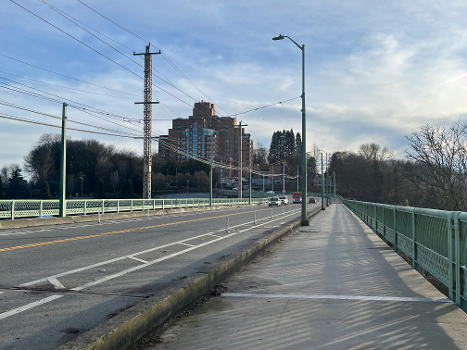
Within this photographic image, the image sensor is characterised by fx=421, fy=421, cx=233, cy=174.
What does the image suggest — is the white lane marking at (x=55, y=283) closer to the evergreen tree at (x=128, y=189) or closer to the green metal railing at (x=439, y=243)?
the green metal railing at (x=439, y=243)

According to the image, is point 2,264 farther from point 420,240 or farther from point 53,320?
point 420,240

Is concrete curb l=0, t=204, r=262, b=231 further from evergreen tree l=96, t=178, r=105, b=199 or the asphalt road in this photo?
evergreen tree l=96, t=178, r=105, b=199

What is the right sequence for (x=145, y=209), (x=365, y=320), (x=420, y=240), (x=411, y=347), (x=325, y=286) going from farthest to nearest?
(x=145, y=209)
(x=420, y=240)
(x=325, y=286)
(x=365, y=320)
(x=411, y=347)

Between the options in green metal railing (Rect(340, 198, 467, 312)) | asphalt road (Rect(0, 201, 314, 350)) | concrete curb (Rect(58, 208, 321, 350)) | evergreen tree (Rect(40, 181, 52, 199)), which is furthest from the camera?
evergreen tree (Rect(40, 181, 52, 199))

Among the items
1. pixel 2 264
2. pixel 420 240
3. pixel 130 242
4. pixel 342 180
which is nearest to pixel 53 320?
pixel 2 264

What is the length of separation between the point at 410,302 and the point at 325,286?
152 cm

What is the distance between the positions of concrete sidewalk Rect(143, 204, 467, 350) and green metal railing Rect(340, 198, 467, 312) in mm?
303

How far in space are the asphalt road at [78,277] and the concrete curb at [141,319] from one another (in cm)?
60

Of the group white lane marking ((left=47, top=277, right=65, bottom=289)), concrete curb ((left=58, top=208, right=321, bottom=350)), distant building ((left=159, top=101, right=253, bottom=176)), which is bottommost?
white lane marking ((left=47, top=277, right=65, bottom=289))

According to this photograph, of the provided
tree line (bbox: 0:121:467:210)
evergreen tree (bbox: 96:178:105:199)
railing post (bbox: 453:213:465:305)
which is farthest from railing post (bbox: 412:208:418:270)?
evergreen tree (bbox: 96:178:105:199)

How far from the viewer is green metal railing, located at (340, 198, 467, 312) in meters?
5.74

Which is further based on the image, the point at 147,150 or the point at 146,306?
the point at 147,150

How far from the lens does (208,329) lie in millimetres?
5090

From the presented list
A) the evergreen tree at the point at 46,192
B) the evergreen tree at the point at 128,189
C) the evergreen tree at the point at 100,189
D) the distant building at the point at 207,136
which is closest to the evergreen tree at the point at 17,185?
the evergreen tree at the point at 46,192
